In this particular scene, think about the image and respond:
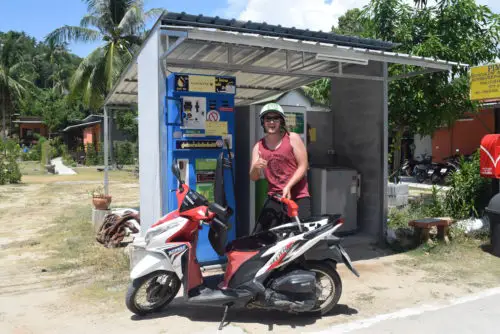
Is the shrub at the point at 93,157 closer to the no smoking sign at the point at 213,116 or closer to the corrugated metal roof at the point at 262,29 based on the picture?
the corrugated metal roof at the point at 262,29

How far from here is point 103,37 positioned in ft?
73.7

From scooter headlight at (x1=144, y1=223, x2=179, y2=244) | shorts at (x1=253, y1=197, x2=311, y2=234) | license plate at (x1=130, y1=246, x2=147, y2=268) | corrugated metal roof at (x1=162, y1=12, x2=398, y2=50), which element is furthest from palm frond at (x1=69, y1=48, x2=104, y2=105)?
scooter headlight at (x1=144, y1=223, x2=179, y2=244)

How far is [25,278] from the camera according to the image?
5527mm

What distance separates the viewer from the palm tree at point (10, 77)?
35.2 metres

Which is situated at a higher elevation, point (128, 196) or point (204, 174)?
point (204, 174)

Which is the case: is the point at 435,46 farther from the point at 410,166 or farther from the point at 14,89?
the point at 14,89

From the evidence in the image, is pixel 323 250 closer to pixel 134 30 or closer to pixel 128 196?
pixel 128 196

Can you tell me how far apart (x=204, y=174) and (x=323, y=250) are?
198 cm

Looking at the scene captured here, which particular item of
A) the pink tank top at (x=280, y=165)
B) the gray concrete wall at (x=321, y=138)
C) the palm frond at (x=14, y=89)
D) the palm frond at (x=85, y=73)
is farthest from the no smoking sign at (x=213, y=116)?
the palm frond at (x=14, y=89)

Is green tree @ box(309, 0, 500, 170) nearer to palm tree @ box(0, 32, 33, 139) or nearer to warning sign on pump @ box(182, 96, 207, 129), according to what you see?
warning sign on pump @ box(182, 96, 207, 129)

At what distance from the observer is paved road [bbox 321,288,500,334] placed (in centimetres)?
387

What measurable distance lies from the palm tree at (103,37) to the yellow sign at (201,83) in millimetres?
16925

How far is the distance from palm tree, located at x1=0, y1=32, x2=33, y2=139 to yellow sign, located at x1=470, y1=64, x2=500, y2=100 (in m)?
35.4

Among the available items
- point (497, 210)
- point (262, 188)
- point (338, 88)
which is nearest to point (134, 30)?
point (338, 88)
